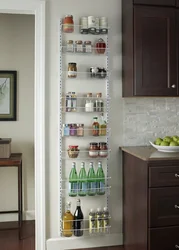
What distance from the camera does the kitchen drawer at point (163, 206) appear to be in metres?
2.37

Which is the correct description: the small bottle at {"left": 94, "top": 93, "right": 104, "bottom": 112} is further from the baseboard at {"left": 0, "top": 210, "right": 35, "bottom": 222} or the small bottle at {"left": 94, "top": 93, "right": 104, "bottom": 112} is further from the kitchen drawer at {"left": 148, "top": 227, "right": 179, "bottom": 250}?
the baseboard at {"left": 0, "top": 210, "right": 35, "bottom": 222}

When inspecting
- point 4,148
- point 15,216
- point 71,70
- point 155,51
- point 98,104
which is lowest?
point 15,216


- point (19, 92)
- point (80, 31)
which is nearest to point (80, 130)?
point (80, 31)

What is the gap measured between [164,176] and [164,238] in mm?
460

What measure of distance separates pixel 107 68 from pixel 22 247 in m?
1.82

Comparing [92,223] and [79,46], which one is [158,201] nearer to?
[92,223]

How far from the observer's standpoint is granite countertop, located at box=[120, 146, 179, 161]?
2.38 m

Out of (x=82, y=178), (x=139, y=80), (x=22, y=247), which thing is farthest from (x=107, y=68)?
(x=22, y=247)

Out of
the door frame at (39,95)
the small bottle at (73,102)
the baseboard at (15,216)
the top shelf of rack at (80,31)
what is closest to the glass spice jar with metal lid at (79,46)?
the top shelf of rack at (80,31)

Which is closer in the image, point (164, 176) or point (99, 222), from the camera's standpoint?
point (164, 176)

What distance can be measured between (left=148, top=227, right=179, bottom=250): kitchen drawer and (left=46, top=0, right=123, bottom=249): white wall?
641 mm

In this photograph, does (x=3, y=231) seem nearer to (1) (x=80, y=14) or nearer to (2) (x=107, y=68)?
(2) (x=107, y=68)

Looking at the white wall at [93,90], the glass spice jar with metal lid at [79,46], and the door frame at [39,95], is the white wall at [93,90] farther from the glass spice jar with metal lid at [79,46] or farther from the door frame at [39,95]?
the glass spice jar with metal lid at [79,46]

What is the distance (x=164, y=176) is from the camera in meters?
2.39
